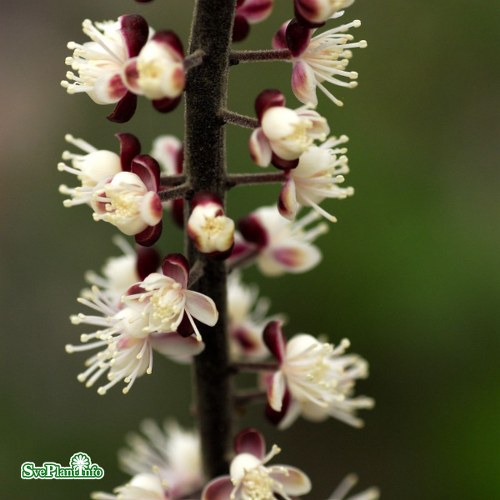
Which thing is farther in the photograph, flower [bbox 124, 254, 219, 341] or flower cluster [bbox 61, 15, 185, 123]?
flower [bbox 124, 254, 219, 341]

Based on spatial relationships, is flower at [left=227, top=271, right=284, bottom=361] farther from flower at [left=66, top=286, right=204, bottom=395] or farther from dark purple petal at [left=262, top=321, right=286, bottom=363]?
flower at [left=66, top=286, right=204, bottom=395]

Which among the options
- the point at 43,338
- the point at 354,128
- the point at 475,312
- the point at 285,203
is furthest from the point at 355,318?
the point at 285,203

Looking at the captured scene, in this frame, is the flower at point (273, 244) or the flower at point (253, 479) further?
the flower at point (273, 244)

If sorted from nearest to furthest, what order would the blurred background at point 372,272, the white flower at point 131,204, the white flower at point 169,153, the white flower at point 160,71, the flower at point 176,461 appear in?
the white flower at point 160,71, the white flower at point 131,204, the white flower at point 169,153, the flower at point 176,461, the blurred background at point 372,272

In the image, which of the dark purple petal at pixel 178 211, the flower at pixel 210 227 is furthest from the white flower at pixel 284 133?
the dark purple petal at pixel 178 211

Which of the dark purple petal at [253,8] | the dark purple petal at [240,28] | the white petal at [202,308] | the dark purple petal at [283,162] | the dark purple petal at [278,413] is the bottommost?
the dark purple petal at [278,413]

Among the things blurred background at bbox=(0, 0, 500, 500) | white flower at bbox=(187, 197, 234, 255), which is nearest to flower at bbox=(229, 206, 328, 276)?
white flower at bbox=(187, 197, 234, 255)

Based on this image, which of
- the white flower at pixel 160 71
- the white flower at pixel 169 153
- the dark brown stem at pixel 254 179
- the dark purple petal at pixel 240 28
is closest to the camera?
the white flower at pixel 160 71

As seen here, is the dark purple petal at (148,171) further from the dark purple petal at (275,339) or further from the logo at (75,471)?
the logo at (75,471)
